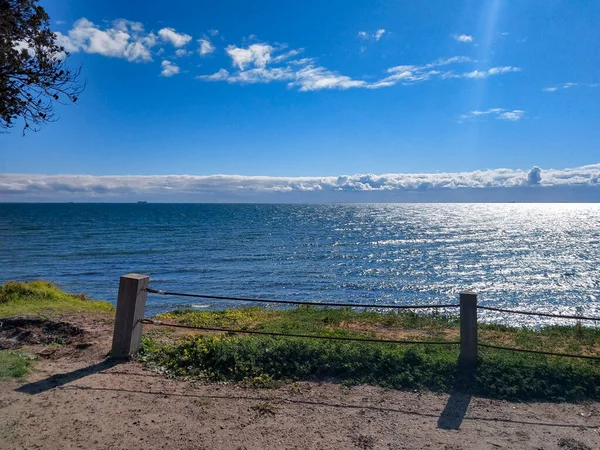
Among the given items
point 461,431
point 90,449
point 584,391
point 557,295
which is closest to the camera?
point 90,449

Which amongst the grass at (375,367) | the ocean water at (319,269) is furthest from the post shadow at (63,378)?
the ocean water at (319,269)

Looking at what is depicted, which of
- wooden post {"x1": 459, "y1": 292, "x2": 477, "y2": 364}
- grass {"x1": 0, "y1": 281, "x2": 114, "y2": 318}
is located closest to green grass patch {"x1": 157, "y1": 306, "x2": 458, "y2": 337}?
grass {"x1": 0, "y1": 281, "x2": 114, "y2": 318}

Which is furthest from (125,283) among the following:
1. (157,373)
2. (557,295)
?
(557,295)

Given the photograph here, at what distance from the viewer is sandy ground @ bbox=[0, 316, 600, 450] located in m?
5.00

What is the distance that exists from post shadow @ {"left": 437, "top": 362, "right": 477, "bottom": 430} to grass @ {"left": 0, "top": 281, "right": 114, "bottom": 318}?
10083 millimetres

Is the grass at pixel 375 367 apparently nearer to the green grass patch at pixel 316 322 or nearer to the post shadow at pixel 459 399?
the post shadow at pixel 459 399

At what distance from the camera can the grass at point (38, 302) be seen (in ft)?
39.5

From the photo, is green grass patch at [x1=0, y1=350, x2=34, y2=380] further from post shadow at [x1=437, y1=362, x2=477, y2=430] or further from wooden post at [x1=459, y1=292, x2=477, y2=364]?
wooden post at [x1=459, y1=292, x2=477, y2=364]

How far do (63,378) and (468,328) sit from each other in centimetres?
638

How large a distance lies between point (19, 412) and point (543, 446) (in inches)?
250

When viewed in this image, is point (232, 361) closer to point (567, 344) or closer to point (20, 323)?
point (20, 323)

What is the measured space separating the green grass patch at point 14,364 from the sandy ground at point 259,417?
0.20 meters

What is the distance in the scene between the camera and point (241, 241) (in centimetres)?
5281

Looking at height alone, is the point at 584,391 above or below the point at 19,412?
above
